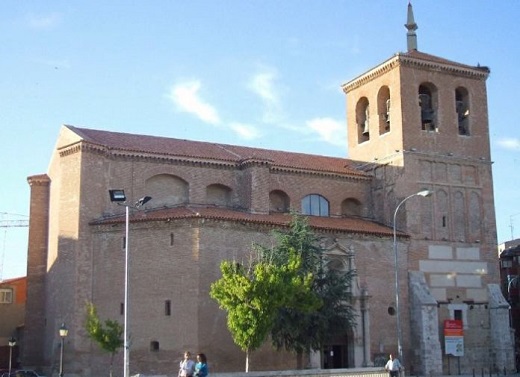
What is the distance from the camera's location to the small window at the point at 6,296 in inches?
2031

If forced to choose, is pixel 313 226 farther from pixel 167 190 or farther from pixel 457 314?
pixel 457 314

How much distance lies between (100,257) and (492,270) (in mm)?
23272

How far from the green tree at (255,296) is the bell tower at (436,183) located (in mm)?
11616

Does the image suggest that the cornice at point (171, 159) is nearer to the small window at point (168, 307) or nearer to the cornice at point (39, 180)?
the cornice at point (39, 180)

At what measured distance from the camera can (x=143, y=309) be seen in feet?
117

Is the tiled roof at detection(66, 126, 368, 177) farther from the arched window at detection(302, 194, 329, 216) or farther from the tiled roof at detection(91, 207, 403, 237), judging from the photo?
the tiled roof at detection(91, 207, 403, 237)

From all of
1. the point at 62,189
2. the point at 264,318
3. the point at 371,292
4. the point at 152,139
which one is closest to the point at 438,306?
the point at 371,292

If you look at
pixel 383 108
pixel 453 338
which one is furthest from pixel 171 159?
pixel 453 338

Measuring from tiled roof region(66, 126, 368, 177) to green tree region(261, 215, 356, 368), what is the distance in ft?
21.5

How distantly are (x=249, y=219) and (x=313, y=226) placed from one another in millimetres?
3889

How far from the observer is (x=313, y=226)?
39.6 meters

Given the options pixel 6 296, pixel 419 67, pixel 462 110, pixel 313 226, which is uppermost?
pixel 419 67

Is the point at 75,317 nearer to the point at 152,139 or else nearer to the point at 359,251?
the point at 152,139

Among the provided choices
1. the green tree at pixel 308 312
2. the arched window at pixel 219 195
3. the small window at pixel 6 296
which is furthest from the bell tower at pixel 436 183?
the small window at pixel 6 296
